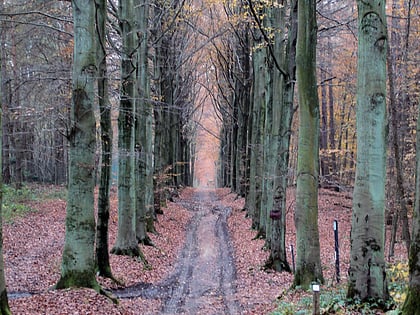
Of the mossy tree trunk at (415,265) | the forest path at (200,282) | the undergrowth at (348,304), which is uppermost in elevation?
the mossy tree trunk at (415,265)

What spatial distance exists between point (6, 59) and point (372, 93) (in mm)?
19378

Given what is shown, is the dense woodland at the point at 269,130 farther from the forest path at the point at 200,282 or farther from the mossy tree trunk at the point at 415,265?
the forest path at the point at 200,282

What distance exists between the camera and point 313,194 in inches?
345

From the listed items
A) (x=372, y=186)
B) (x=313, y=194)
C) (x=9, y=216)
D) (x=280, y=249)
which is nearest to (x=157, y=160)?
(x=9, y=216)

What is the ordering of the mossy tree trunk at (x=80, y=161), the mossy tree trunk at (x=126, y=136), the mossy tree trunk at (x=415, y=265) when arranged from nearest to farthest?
the mossy tree trunk at (x=415, y=265), the mossy tree trunk at (x=80, y=161), the mossy tree trunk at (x=126, y=136)

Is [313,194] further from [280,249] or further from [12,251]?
[12,251]

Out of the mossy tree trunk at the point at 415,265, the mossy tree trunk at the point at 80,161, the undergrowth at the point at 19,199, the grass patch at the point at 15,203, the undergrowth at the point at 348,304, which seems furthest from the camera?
the undergrowth at the point at 19,199

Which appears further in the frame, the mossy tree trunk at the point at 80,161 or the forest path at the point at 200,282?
the forest path at the point at 200,282

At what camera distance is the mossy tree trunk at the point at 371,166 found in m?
6.07

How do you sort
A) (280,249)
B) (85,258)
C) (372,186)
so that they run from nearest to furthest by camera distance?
(372,186) → (85,258) → (280,249)

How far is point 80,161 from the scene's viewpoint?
25.3 feet

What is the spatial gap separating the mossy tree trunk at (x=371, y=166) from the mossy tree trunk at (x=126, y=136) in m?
7.25

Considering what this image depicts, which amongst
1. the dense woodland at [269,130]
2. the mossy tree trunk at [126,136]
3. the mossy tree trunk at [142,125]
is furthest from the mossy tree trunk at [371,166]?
the mossy tree trunk at [142,125]

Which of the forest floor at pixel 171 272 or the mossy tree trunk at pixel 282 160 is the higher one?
the mossy tree trunk at pixel 282 160
